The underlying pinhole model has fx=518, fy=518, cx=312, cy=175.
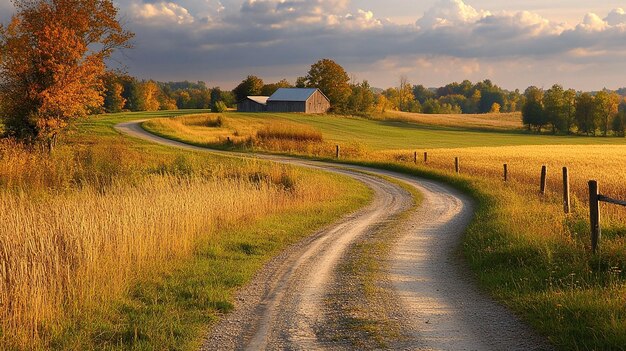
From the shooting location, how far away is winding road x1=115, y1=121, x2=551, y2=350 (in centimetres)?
700

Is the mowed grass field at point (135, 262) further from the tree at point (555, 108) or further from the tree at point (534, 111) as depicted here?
the tree at point (534, 111)

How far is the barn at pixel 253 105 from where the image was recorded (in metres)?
116

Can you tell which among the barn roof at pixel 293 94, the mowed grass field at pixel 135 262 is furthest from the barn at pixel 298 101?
the mowed grass field at pixel 135 262

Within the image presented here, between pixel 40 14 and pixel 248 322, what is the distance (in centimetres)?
2866

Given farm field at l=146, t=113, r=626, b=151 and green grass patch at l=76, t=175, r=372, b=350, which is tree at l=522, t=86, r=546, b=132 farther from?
green grass patch at l=76, t=175, r=372, b=350

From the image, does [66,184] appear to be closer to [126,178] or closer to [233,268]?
[126,178]

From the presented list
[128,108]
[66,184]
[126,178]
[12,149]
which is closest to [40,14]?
[12,149]

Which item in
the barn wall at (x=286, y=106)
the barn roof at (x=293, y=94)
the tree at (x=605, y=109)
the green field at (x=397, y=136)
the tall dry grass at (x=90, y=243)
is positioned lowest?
the tall dry grass at (x=90, y=243)

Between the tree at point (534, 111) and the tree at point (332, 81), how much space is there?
40457 mm

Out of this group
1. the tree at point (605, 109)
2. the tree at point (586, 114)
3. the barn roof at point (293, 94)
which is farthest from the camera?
the barn roof at point (293, 94)

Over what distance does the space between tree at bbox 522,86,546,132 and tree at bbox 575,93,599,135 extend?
713 cm

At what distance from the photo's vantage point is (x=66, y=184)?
18.3 meters

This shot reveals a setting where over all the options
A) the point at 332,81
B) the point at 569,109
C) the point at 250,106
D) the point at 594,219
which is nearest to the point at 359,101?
the point at 332,81

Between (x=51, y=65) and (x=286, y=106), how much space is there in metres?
84.4
